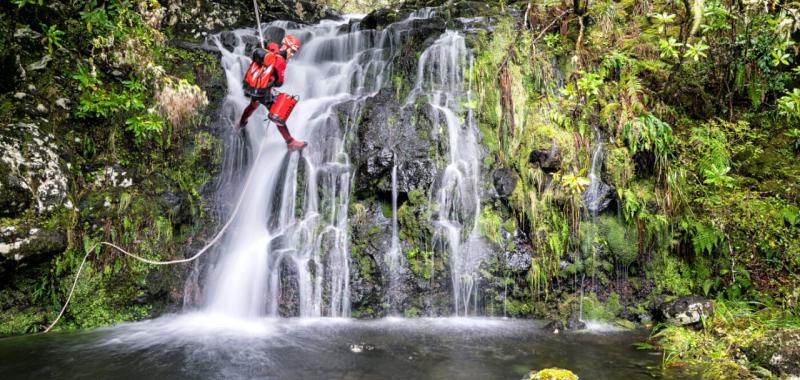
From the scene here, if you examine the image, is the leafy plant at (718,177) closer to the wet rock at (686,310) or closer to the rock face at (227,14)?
the wet rock at (686,310)

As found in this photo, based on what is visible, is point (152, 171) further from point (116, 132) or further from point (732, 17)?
point (732, 17)

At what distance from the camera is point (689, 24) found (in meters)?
7.40

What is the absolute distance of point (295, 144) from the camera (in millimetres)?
7914

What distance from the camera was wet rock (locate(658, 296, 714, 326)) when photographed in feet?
19.5

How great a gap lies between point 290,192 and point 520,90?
4.48 meters

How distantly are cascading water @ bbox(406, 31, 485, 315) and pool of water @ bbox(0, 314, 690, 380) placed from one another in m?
0.80

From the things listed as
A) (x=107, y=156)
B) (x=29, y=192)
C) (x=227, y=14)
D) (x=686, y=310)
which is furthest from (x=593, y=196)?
(x=227, y=14)

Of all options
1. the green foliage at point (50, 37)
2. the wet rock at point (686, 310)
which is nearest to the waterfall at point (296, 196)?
the green foliage at point (50, 37)

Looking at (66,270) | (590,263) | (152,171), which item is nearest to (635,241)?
(590,263)

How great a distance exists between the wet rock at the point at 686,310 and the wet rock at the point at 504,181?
107 inches

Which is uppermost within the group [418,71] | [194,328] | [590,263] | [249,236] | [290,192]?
[418,71]

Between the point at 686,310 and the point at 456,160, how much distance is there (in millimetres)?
3916

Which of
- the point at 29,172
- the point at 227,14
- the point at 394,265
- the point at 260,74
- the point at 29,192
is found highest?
the point at 227,14

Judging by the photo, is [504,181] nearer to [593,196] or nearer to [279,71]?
[593,196]
